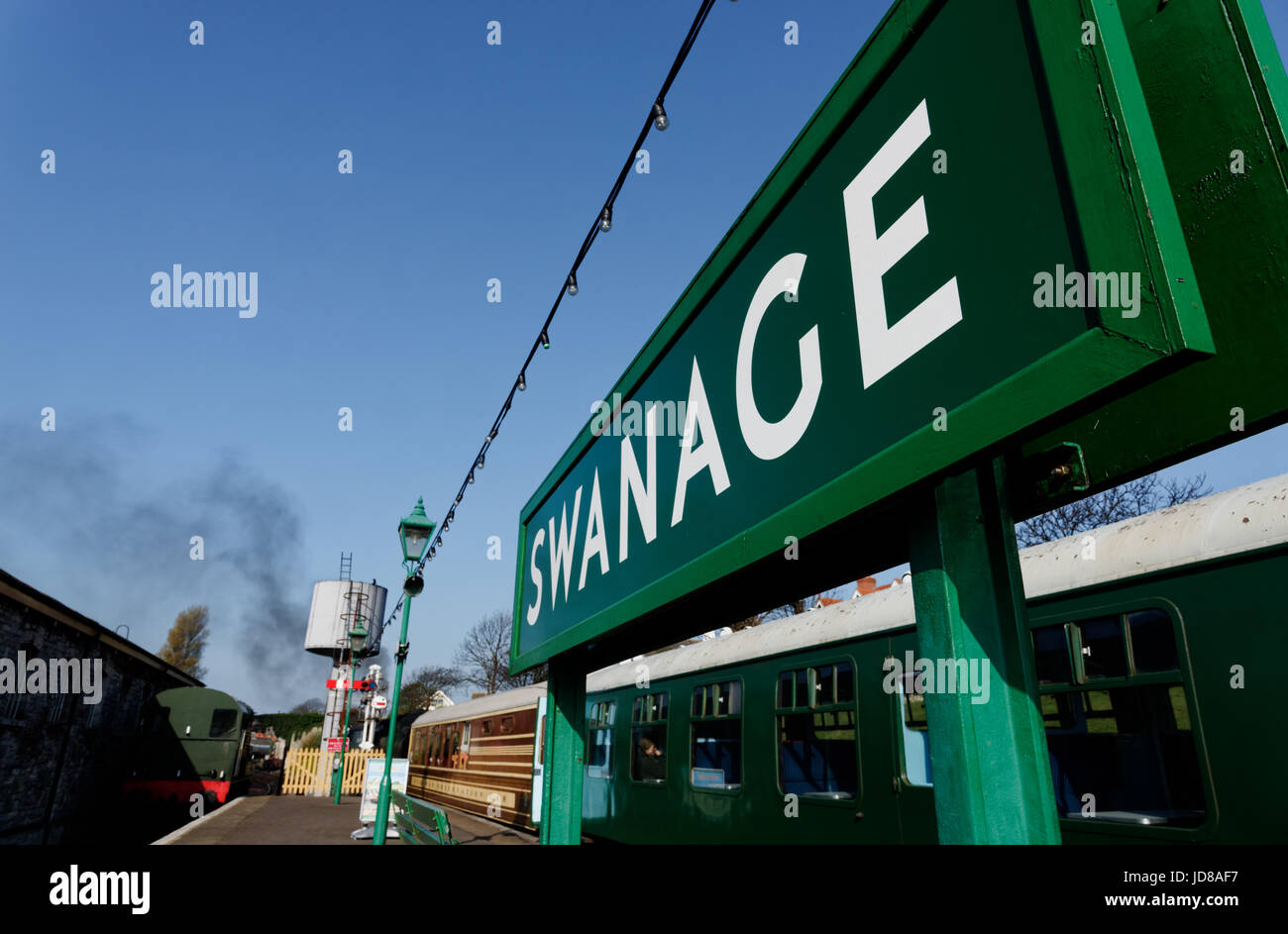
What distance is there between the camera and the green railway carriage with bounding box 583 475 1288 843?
3.76 meters

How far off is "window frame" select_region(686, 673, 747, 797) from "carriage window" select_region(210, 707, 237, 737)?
1678 centimetres

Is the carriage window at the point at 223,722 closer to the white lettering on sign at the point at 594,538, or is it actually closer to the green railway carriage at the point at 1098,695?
the green railway carriage at the point at 1098,695

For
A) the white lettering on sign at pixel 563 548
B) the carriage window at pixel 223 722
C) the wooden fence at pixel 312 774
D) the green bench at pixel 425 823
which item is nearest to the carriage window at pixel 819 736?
the green bench at pixel 425 823

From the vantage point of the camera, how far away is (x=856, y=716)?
6.48 metres

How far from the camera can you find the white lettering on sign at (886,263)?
4.14 ft

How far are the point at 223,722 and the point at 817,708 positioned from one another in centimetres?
1944

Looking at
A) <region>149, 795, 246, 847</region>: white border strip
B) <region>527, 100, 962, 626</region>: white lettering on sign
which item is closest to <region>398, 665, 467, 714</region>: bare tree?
<region>149, 795, 246, 847</region>: white border strip

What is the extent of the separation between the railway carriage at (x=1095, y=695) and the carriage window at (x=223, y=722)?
57.2 feet

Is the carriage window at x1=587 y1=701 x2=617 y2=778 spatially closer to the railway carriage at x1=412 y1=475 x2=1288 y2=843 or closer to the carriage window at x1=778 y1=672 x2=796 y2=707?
the railway carriage at x1=412 y1=475 x2=1288 y2=843

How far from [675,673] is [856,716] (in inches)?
153

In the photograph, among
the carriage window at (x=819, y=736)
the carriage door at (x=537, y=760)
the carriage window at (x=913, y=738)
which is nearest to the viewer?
the carriage window at (x=913, y=738)

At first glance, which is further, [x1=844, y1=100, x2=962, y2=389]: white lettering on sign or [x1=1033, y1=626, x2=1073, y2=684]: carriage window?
[x1=1033, y1=626, x2=1073, y2=684]: carriage window
